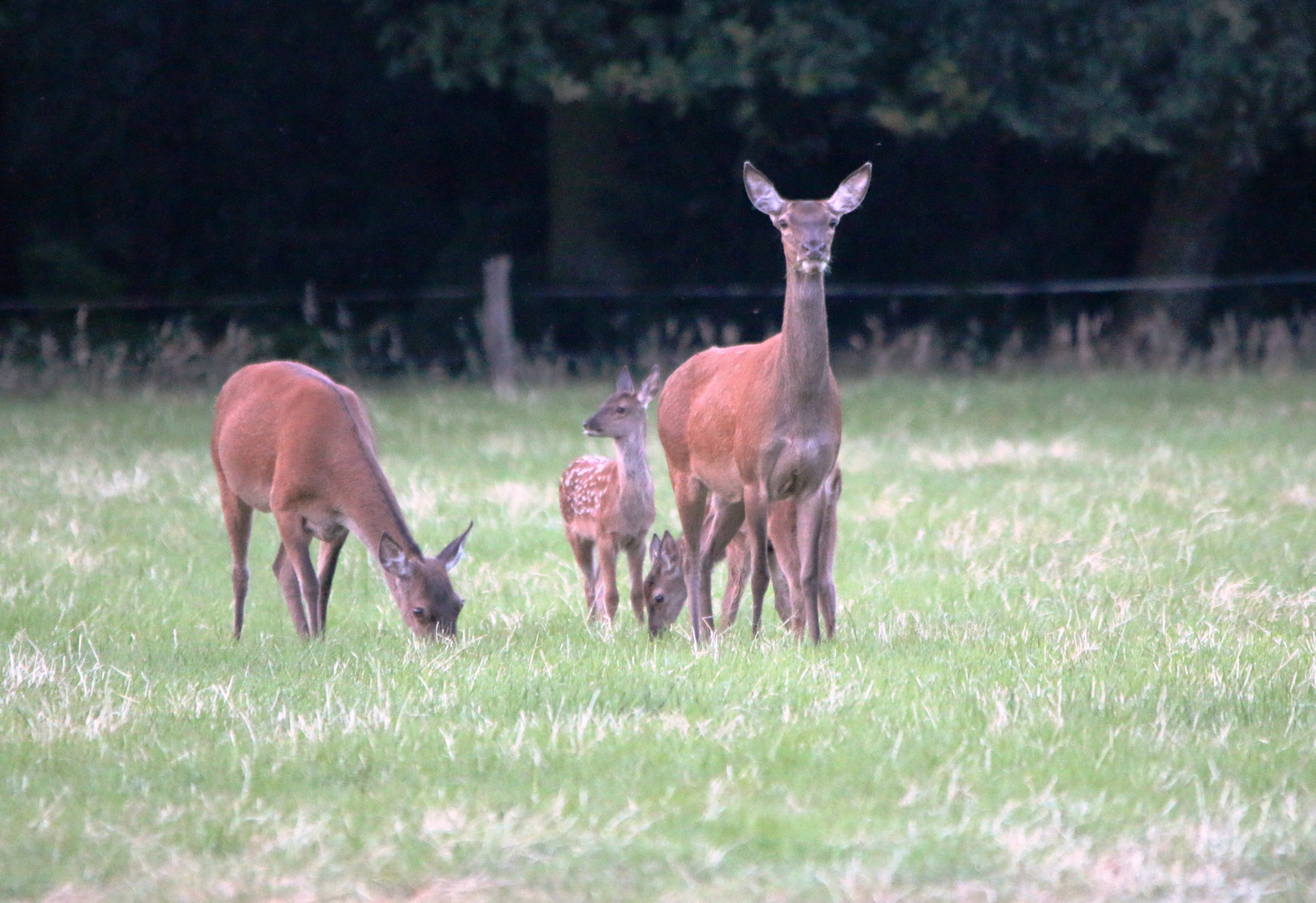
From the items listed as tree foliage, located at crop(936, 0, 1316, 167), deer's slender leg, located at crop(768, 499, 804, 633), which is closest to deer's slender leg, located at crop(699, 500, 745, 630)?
deer's slender leg, located at crop(768, 499, 804, 633)

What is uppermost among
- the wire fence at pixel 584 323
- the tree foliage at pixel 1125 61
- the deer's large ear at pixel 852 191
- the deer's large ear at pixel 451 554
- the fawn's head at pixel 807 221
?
the tree foliage at pixel 1125 61

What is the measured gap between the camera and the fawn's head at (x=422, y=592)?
755cm

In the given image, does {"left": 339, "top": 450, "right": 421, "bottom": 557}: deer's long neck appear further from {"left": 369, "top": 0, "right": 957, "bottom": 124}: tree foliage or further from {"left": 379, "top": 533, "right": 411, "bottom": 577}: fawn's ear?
{"left": 369, "top": 0, "right": 957, "bottom": 124}: tree foliage

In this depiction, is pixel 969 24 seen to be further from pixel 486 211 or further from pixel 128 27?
pixel 128 27

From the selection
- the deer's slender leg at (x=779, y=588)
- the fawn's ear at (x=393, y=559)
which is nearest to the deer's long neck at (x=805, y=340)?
the deer's slender leg at (x=779, y=588)

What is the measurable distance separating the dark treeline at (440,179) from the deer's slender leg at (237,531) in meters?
11.8

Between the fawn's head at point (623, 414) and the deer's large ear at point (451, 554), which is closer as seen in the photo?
the deer's large ear at point (451, 554)

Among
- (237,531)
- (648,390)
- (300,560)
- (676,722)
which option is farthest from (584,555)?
(676,722)

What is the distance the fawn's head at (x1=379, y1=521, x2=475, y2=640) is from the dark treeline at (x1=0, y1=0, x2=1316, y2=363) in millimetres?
13033

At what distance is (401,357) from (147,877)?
1812cm

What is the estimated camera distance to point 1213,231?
2398 cm

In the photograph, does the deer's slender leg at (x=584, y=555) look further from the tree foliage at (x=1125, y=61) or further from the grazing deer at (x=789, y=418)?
the tree foliage at (x=1125, y=61)

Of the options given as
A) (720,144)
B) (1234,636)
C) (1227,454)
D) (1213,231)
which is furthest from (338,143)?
(1234,636)

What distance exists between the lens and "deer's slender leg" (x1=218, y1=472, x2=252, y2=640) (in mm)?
8312
